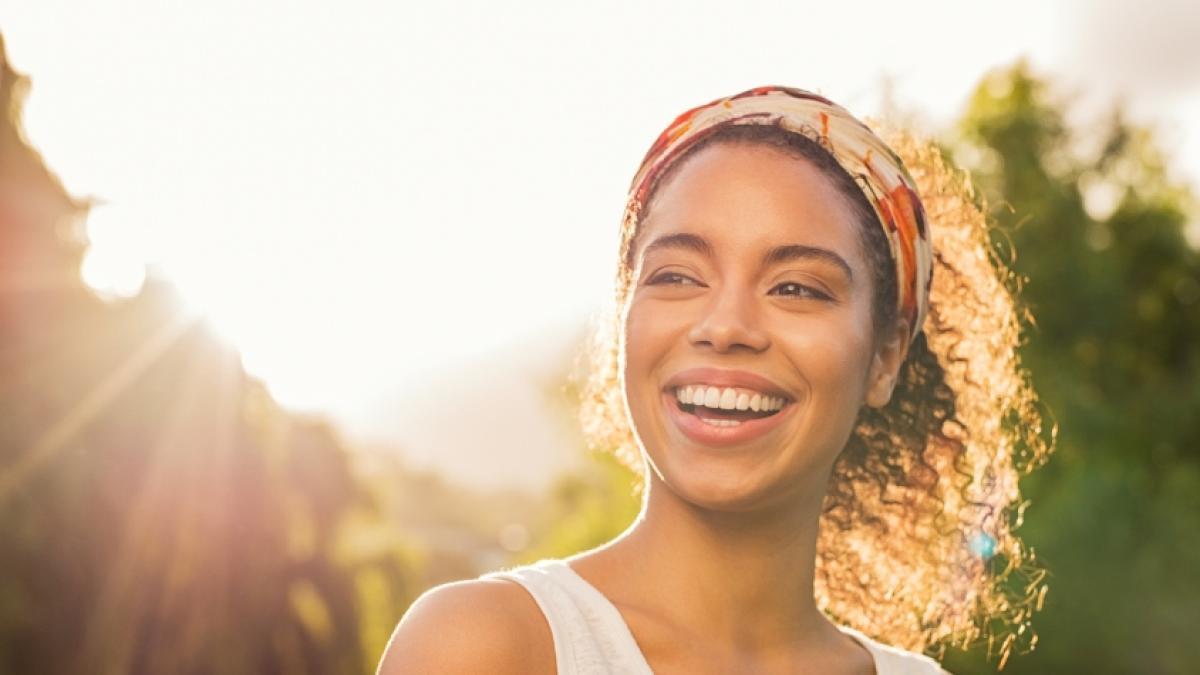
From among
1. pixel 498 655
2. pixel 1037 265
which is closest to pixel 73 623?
pixel 498 655

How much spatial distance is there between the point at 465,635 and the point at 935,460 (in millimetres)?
1701

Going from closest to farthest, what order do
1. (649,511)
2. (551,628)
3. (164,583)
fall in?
(551,628)
(649,511)
(164,583)

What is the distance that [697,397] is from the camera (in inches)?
99.0

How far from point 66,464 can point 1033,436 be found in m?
11.1

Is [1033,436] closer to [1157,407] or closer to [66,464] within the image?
[66,464]

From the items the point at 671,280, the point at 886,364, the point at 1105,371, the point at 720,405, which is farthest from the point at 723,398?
the point at 1105,371

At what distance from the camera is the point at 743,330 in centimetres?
250

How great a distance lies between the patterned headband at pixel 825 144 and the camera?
272cm

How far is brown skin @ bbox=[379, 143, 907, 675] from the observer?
8.33ft

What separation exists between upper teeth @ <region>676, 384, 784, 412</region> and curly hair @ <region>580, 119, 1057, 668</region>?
2.77ft

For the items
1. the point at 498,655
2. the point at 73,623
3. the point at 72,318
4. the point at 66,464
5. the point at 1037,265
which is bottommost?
the point at 73,623

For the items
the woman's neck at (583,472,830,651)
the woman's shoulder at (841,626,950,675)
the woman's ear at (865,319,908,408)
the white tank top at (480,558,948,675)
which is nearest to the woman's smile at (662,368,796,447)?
the woman's neck at (583,472,830,651)

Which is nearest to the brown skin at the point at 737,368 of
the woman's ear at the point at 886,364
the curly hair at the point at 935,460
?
the woman's ear at the point at 886,364

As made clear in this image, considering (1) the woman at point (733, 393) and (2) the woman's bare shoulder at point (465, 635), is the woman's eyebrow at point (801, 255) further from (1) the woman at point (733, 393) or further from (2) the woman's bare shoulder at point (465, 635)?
(2) the woman's bare shoulder at point (465, 635)
